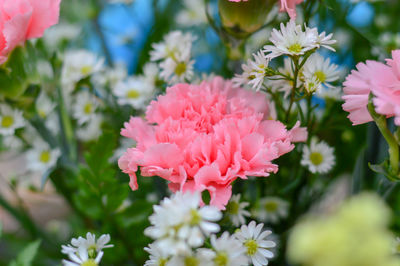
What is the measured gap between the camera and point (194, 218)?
0.17m

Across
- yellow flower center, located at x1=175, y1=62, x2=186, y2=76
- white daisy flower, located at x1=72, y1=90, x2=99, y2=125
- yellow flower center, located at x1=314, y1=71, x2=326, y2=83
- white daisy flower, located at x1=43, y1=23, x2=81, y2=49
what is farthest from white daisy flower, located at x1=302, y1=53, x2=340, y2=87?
white daisy flower, located at x1=43, y1=23, x2=81, y2=49

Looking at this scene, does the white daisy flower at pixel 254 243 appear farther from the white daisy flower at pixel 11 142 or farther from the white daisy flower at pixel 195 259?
the white daisy flower at pixel 11 142

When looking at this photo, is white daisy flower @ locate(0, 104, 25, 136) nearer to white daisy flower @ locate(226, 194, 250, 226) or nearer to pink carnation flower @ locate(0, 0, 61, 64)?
pink carnation flower @ locate(0, 0, 61, 64)

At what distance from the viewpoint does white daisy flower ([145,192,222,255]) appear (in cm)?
16

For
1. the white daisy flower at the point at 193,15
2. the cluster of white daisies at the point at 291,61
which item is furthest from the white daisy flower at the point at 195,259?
the white daisy flower at the point at 193,15

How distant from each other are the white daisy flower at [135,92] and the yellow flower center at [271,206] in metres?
0.14

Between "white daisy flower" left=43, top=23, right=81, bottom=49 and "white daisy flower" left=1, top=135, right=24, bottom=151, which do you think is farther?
"white daisy flower" left=43, top=23, right=81, bottom=49

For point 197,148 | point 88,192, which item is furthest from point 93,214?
point 197,148

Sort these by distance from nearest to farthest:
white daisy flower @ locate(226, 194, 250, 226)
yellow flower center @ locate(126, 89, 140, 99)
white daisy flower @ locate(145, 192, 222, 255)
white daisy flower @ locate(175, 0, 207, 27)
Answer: white daisy flower @ locate(145, 192, 222, 255) < white daisy flower @ locate(226, 194, 250, 226) < yellow flower center @ locate(126, 89, 140, 99) < white daisy flower @ locate(175, 0, 207, 27)

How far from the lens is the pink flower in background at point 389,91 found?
0.19m

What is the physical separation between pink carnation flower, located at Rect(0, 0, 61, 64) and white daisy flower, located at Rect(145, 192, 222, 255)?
18cm

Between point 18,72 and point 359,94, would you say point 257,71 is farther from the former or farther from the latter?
point 18,72

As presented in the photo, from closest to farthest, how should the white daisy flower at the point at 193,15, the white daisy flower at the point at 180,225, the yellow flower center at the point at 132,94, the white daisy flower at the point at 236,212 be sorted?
the white daisy flower at the point at 180,225, the white daisy flower at the point at 236,212, the yellow flower center at the point at 132,94, the white daisy flower at the point at 193,15

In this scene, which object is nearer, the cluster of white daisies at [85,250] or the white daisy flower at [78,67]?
the cluster of white daisies at [85,250]
